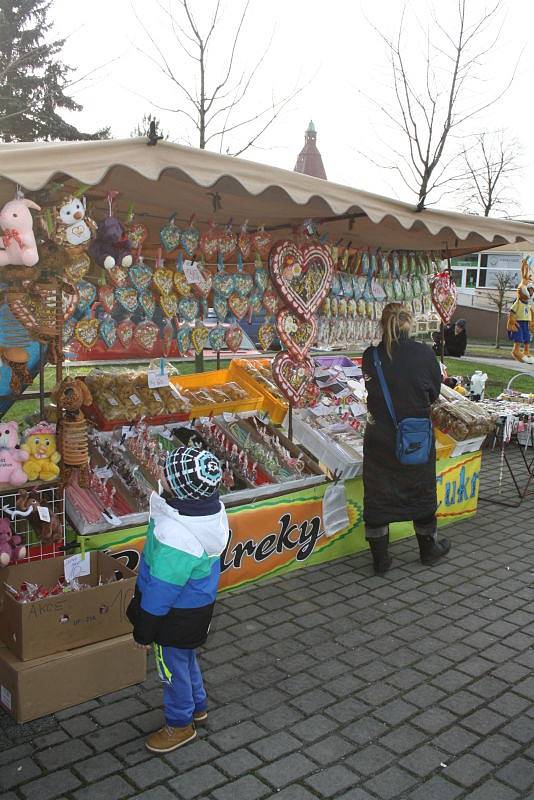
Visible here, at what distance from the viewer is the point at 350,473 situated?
4.91 m

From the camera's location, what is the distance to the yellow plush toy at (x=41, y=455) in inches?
131

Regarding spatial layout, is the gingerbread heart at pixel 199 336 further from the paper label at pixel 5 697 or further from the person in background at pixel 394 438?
the paper label at pixel 5 697

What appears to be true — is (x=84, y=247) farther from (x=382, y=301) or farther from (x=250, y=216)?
(x=382, y=301)

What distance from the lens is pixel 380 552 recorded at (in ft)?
15.2

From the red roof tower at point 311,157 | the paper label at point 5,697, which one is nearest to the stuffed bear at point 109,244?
the paper label at point 5,697

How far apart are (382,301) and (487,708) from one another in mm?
3145

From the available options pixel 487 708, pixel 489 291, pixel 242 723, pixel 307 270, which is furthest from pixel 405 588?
pixel 489 291

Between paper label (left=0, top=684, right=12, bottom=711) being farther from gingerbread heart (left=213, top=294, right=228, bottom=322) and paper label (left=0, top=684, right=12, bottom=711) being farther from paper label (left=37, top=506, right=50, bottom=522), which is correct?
gingerbread heart (left=213, top=294, right=228, bottom=322)

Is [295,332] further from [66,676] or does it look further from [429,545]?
[66,676]

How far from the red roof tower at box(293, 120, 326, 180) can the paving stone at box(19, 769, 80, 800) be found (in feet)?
75.0

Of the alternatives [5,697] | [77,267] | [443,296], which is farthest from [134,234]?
[443,296]

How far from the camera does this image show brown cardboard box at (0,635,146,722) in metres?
2.92

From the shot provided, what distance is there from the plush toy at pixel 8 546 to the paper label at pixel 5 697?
1.80 ft

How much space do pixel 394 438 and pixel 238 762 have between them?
2.29 metres
